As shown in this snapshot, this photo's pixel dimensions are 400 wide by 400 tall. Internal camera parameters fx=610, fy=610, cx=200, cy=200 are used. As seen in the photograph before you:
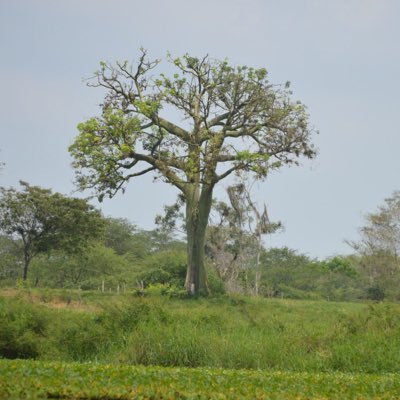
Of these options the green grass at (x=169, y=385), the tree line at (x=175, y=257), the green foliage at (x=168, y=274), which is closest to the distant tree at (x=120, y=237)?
the tree line at (x=175, y=257)

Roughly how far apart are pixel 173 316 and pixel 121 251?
44.0 metres

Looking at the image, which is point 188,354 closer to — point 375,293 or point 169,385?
point 169,385

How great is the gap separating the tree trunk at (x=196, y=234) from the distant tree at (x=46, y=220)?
10.7 meters

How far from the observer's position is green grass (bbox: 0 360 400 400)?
799cm

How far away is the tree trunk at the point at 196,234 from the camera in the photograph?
31591mm

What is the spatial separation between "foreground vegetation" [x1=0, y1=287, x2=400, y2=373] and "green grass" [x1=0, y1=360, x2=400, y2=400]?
3.30 meters

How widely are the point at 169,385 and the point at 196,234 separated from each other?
23228mm

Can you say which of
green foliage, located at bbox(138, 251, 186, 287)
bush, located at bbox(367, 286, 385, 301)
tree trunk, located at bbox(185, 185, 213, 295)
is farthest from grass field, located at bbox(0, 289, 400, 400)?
bush, located at bbox(367, 286, 385, 301)

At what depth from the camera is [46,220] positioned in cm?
3969

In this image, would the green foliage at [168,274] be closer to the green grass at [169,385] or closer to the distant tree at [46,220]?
the distant tree at [46,220]

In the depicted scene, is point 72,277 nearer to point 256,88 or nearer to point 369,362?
point 256,88

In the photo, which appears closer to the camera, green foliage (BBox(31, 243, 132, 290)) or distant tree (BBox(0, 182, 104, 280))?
distant tree (BBox(0, 182, 104, 280))

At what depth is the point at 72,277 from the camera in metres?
51.1

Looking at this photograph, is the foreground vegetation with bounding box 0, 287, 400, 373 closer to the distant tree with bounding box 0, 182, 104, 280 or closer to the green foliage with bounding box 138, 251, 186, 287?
the green foliage with bounding box 138, 251, 186, 287
